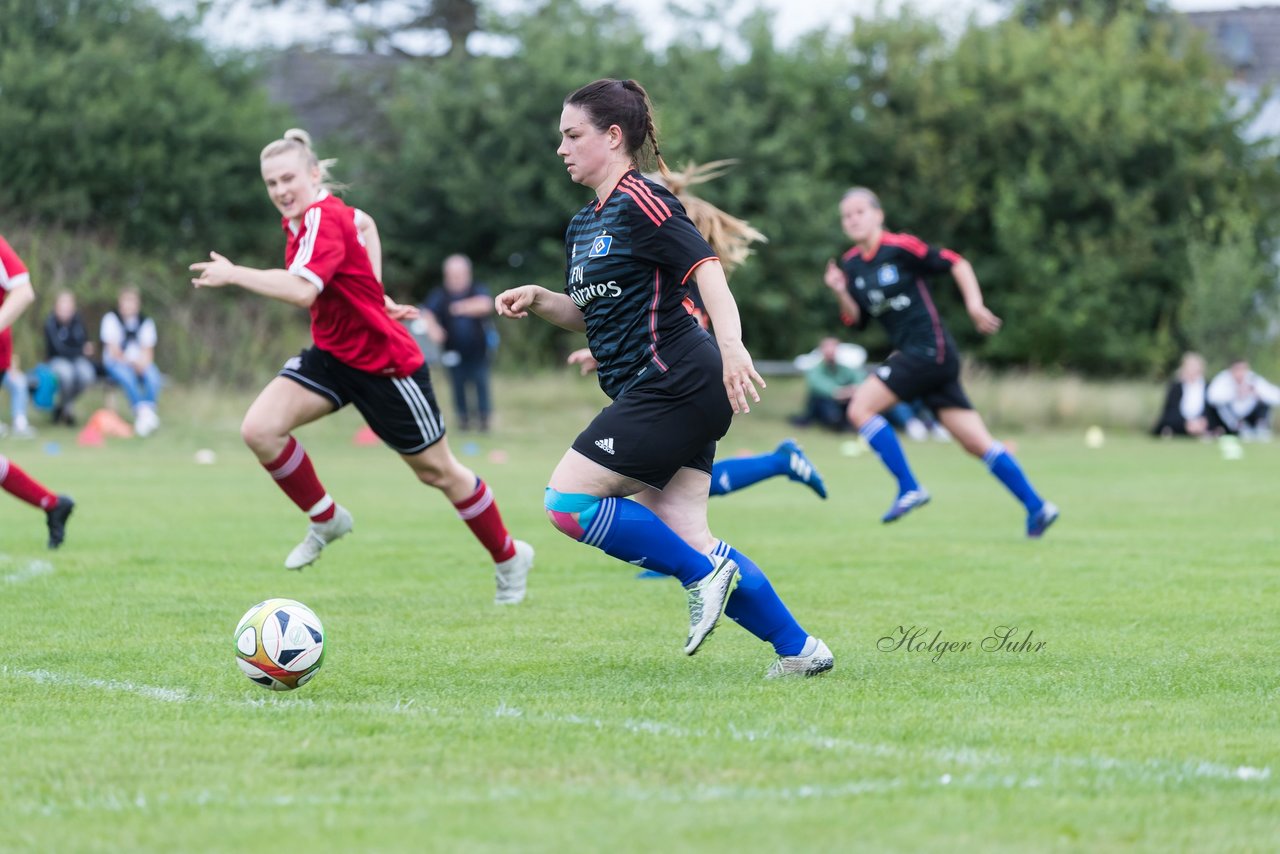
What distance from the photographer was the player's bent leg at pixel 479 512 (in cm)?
707

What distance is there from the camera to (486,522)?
7.07 meters

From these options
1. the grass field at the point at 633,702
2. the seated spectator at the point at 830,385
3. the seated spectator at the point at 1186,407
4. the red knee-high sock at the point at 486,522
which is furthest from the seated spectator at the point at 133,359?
the seated spectator at the point at 1186,407

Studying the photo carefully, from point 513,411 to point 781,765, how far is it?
60.6ft

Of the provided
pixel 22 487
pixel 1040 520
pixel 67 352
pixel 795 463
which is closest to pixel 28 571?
pixel 22 487

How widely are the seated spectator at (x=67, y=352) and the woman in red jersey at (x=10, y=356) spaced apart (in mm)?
11010

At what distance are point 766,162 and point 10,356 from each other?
1854cm

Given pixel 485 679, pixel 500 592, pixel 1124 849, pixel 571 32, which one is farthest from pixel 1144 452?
pixel 1124 849

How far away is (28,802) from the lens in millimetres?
3572

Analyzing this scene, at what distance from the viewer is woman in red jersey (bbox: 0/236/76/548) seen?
7.87 meters

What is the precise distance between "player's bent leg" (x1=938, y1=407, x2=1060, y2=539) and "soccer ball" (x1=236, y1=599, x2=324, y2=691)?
18.0ft

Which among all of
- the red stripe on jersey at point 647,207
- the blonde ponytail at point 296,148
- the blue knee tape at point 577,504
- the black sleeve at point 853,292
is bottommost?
the black sleeve at point 853,292

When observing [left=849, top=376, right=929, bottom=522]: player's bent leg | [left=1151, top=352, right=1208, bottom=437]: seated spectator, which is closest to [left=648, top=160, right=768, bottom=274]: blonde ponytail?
[left=849, top=376, right=929, bottom=522]: player's bent leg

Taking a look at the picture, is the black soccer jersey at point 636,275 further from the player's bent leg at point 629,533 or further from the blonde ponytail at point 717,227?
the blonde ponytail at point 717,227

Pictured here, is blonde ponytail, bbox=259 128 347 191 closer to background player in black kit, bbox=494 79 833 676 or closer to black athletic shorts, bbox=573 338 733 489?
background player in black kit, bbox=494 79 833 676
